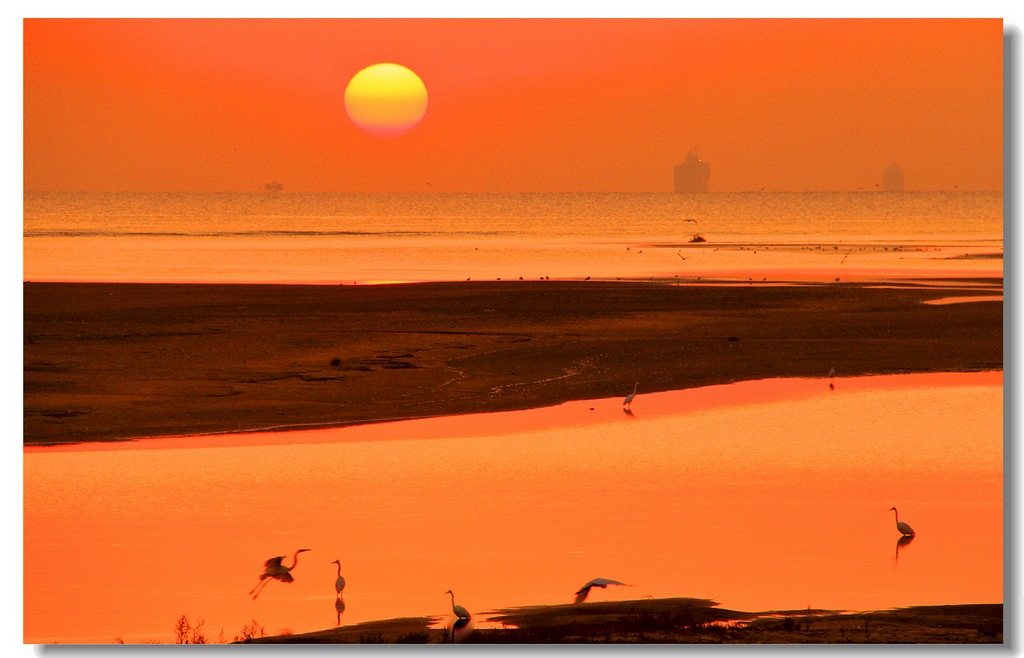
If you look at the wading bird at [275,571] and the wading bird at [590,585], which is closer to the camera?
the wading bird at [590,585]

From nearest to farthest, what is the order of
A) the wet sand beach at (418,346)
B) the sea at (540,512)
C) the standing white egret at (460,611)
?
the standing white egret at (460,611), the sea at (540,512), the wet sand beach at (418,346)

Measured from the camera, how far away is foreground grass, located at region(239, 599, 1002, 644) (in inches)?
411

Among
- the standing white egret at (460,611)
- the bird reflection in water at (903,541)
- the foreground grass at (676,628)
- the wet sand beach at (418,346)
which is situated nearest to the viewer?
the foreground grass at (676,628)

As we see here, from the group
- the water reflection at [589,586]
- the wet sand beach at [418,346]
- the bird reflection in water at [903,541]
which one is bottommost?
the water reflection at [589,586]

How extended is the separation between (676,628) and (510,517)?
132 inches

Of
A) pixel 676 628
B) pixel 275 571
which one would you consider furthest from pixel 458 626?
pixel 275 571

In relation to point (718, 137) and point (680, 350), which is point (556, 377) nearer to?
point (680, 350)

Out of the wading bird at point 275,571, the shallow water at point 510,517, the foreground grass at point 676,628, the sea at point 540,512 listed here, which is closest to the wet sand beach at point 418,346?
the sea at point 540,512

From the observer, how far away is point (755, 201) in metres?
156

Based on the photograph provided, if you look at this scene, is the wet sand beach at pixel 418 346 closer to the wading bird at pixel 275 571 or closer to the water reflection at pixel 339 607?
the wading bird at pixel 275 571

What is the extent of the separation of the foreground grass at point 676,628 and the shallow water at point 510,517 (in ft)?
0.98

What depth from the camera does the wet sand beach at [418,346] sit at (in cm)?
1961

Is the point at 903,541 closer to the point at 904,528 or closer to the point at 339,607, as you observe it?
the point at 904,528
